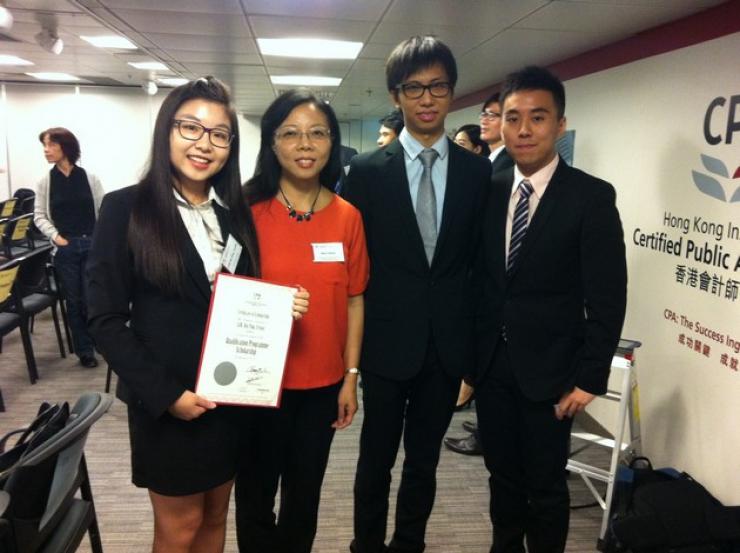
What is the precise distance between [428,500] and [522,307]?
819 millimetres

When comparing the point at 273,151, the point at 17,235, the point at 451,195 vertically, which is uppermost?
the point at 273,151

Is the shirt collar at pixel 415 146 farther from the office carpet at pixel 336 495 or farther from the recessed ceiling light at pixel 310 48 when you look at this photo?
the recessed ceiling light at pixel 310 48

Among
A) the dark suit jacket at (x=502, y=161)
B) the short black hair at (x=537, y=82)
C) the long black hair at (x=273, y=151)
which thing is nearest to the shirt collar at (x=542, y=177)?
the short black hair at (x=537, y=82)

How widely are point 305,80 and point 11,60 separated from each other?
3718mm

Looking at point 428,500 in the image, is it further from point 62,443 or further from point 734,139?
point 734,139

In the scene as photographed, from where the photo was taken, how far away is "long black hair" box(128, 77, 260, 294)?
1.28 metres

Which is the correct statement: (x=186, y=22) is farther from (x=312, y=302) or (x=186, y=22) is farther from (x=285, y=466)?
(x=285, y=466)

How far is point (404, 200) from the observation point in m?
1.75

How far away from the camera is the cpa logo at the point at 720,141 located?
92.7 inches

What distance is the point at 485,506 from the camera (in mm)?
2676

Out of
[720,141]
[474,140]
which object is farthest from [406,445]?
[474,140]

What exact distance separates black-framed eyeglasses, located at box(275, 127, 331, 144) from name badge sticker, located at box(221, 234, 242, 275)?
33 centimetres

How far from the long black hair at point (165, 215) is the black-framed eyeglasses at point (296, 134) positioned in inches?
5.3

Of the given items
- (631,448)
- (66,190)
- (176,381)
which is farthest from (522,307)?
(66,190)
